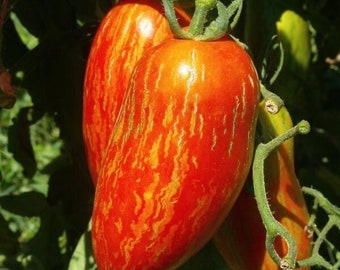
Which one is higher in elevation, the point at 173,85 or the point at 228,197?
the point at 173,85

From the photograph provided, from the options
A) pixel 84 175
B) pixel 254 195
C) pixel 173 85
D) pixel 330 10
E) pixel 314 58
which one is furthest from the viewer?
pixel 330 10

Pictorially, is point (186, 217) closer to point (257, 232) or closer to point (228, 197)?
point (228, 197)

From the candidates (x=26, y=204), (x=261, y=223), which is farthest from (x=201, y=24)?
(x=26, y=204)

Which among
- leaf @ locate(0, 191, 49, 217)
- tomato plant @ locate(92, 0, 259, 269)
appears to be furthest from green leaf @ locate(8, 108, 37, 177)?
tomato plant @ locate(92, 0, 259, 269)

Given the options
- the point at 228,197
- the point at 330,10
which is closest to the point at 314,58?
the point at 330,10

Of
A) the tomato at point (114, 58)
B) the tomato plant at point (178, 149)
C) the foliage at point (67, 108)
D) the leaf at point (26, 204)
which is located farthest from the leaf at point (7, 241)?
the tomato plant at point (178, 149)

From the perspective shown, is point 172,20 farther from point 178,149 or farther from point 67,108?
point 67,108
